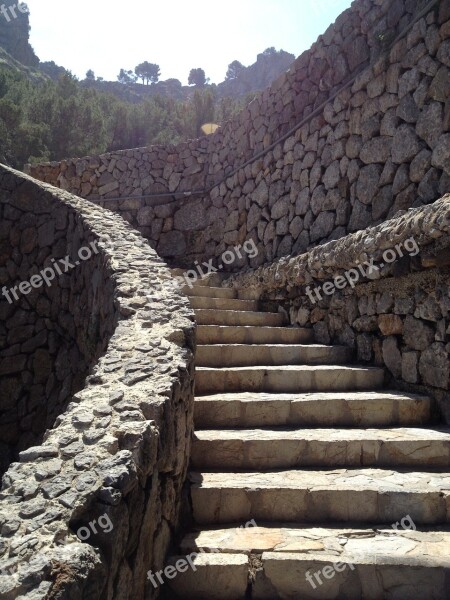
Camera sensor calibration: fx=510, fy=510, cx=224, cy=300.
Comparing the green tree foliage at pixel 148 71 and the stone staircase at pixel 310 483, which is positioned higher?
the green tree foliage at pixel 148 71

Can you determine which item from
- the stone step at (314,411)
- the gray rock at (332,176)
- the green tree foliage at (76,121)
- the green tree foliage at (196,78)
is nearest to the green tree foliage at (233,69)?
the green tree foliage at (196,78)

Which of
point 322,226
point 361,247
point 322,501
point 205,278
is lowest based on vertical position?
point 322,501

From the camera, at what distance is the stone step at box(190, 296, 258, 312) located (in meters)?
5.42

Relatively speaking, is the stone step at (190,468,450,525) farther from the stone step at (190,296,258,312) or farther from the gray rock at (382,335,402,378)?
the stone step at (190,296,258,312)

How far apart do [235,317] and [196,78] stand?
4881 cm

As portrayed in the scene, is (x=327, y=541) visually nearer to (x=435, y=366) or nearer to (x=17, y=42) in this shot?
(x=435, y=366)

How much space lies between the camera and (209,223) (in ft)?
31.1

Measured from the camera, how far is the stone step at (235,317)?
198 inches

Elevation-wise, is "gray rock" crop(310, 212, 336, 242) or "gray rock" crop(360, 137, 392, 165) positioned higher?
"gray rock" crop(360, 137, 392, 165)

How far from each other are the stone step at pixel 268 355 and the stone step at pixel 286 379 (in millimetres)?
258

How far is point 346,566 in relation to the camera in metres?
2.30

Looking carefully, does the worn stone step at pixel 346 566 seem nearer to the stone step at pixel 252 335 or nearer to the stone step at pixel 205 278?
the stone step at pixel 252 335

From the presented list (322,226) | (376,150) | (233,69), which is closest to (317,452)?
(376,150)

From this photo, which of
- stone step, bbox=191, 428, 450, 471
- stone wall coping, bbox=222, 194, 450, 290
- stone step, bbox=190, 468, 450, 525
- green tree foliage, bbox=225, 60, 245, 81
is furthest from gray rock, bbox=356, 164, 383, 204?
green tree foliage, bbox=225, 60, 245, 81
